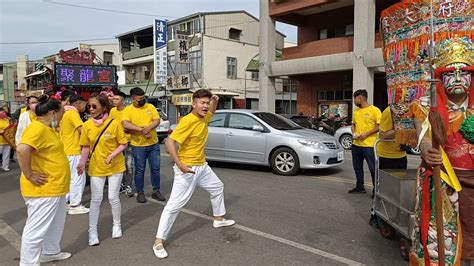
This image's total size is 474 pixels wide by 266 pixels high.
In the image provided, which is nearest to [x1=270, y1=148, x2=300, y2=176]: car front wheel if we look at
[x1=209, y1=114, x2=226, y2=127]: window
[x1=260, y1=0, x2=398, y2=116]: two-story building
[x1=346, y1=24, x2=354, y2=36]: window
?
[x1=209, y1=114, x2=226, y2=127]: window

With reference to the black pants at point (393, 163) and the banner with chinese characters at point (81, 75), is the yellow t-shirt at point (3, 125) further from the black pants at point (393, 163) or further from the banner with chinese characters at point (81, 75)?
the black pants at point (393, 163)

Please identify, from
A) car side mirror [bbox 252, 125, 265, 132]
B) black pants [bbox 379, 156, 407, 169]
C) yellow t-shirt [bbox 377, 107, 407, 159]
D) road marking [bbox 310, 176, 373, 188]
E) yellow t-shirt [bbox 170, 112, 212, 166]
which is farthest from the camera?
car side mirror [bbox 252, 125, 265, 132]

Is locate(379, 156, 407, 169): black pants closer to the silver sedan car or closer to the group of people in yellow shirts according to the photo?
the group of people in yellow shirts

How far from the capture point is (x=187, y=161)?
13.0 feet

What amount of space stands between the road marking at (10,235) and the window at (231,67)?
25903 millimetres

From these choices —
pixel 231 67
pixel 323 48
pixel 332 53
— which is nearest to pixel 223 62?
pixel 231 67

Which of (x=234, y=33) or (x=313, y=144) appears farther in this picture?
(x=234, y=33)

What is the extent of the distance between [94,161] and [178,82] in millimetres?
25028

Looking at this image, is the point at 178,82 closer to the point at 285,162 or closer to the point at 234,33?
the point at 234,33

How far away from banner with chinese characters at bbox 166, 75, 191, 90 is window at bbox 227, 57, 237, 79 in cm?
363

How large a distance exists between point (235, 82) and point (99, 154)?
87.4ft

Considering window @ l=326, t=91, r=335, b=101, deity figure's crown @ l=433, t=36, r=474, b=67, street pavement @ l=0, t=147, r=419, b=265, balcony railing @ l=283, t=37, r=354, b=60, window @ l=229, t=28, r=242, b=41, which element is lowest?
street pavement @ l=0, t=147, r=419, b=265

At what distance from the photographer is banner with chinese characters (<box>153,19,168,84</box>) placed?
2870cm

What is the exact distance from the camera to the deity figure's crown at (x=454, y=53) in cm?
239
